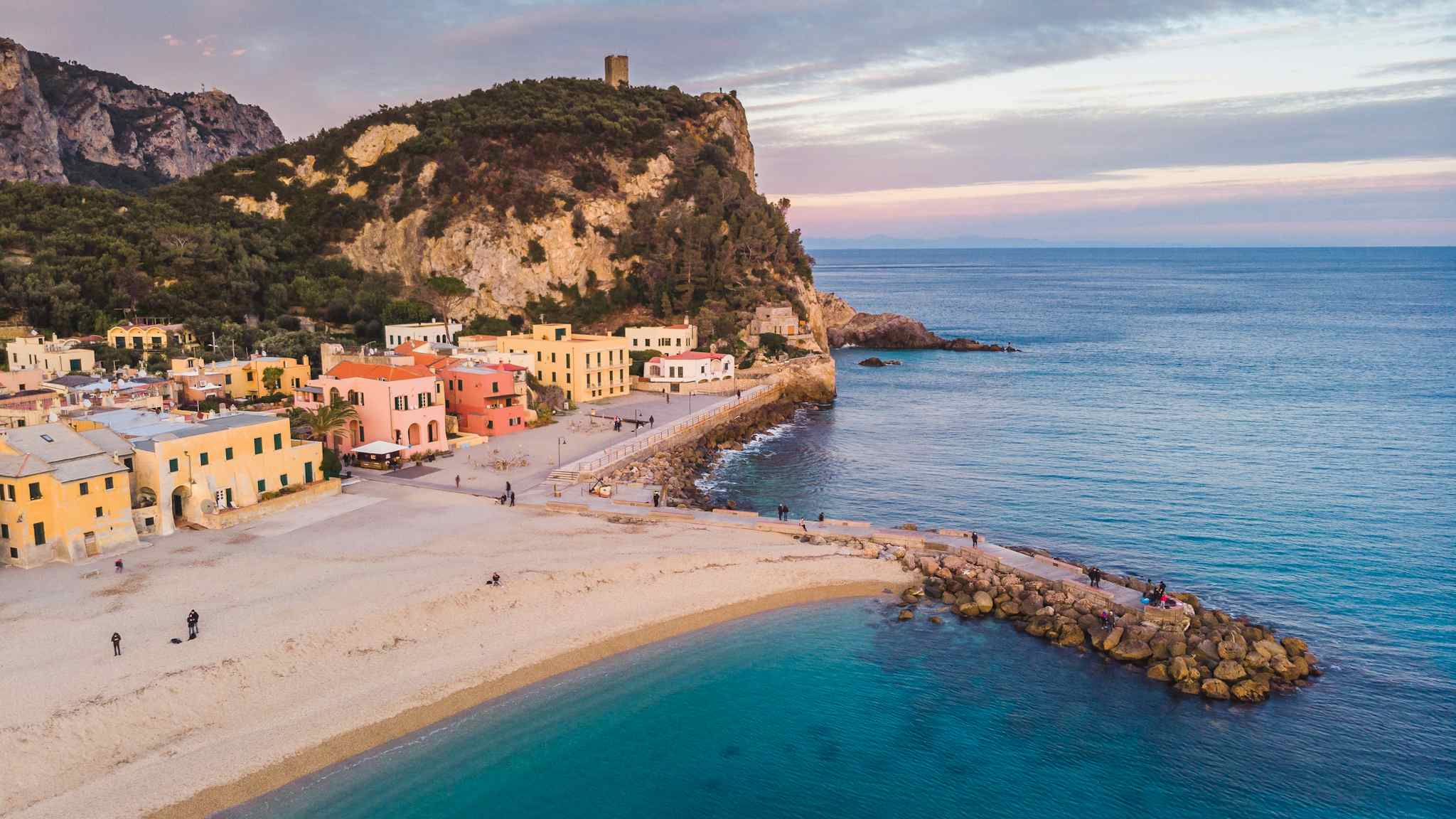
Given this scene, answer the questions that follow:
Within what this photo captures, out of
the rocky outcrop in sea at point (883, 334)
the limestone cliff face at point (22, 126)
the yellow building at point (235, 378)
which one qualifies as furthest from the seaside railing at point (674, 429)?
the limestone cliff face at point (22, 126)

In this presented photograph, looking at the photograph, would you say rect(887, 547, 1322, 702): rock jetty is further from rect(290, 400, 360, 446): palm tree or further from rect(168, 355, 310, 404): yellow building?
rect(168, 355, 310, 404): yellow building

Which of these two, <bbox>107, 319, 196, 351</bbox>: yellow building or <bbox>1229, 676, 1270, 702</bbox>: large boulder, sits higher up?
<bbox>107, 319, 196, 351</bbox>: yellow building

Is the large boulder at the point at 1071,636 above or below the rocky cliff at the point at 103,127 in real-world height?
below

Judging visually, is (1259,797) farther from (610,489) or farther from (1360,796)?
(610,489)

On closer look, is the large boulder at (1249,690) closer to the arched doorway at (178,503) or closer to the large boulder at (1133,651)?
the large boulder at (1133,651)

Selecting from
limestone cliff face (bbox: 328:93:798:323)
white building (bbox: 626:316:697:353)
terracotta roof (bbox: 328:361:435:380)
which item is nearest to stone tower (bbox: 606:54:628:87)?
limestone cliff face (bbox: 328:93:798:323)

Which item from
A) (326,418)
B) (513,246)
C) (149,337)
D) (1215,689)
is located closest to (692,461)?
(326,418)
